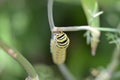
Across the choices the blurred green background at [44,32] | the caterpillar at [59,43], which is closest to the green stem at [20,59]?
the caterpillar at [59,43]

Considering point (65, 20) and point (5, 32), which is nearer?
point (5, 32)

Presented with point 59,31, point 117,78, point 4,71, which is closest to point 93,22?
point 59,31

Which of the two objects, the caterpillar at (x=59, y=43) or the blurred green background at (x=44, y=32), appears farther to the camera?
the blurred green background at (x=44, y=32)

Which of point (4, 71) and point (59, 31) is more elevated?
point (59, 31)

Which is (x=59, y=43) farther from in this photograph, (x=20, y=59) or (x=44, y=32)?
(x=44, y=32)

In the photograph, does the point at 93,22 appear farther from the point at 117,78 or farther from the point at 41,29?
the point at 41,29

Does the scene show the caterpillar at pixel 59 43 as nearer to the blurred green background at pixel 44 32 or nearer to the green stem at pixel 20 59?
the green stem at pixel 20 59

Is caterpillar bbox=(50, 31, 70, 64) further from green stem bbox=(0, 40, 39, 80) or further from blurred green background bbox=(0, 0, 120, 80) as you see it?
blurred green background bbox=(0, 0, 120, 80)

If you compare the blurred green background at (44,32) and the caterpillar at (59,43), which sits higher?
the caterpillar at (59,43)
